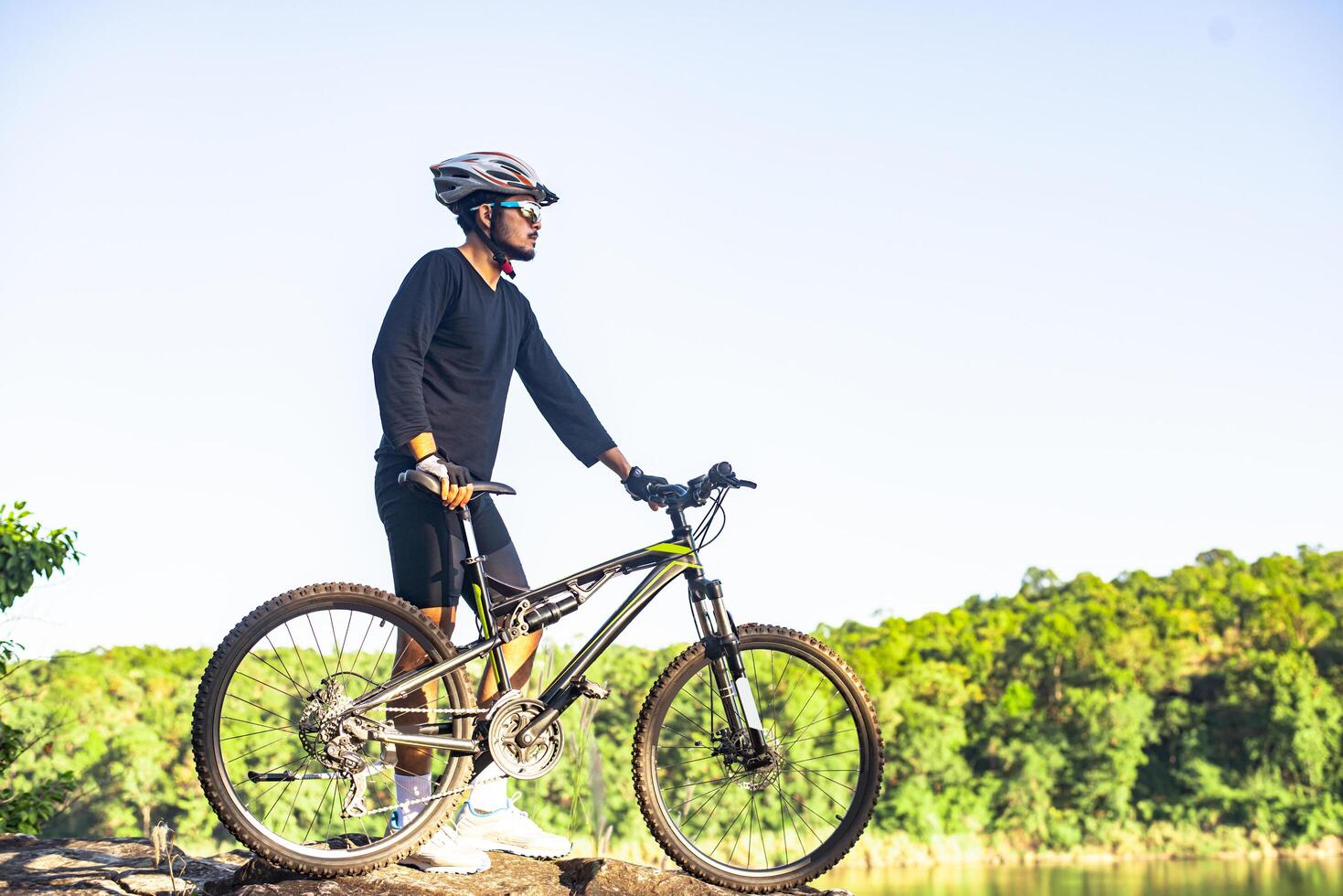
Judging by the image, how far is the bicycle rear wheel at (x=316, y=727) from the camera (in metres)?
3.80

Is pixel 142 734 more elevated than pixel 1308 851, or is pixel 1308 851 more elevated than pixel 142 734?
pixel 142 734

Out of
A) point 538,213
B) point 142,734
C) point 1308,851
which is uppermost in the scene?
point 538,213

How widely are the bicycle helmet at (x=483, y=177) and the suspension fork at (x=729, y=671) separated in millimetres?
1657

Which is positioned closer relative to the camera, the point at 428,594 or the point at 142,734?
the point at 428,594

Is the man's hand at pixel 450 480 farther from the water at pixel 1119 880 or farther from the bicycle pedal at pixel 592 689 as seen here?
the water at pixel 1119 880

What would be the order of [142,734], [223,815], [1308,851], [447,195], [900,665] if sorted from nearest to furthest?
[223,815] < [447,195] < [142,734] < [1308,851] < [900,665]

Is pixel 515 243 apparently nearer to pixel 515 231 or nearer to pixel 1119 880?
pixel 515 231

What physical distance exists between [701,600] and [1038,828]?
204 ft

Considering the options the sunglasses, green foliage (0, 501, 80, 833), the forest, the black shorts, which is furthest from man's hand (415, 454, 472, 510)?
the forest

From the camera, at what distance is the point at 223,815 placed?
12.6 feet

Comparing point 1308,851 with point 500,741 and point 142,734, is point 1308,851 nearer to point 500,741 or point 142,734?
point 142,734

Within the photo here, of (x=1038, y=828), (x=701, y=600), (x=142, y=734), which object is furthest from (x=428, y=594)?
(x=1038, y=828)

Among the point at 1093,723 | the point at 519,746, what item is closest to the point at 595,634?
the point at 519,746

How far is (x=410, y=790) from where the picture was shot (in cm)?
423
